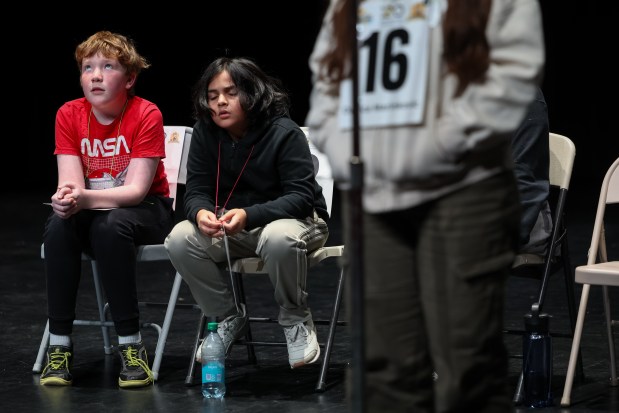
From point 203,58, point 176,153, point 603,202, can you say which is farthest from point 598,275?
point 203,58

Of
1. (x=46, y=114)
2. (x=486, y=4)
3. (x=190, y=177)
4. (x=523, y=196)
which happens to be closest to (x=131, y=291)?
(x=190, y=177)

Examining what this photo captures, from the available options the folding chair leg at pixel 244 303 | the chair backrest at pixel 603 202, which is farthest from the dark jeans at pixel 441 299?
the folding chair leg at pixel 244 303

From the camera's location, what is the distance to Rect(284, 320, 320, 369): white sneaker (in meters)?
3.65

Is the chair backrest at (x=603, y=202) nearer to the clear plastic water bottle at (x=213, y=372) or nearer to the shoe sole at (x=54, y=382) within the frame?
the clear plastic water bottle at (x=213, y=372)

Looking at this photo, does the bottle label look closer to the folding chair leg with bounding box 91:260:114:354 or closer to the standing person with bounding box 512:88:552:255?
the folding chair leg with bounding box 91:260:114:354

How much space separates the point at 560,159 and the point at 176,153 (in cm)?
146

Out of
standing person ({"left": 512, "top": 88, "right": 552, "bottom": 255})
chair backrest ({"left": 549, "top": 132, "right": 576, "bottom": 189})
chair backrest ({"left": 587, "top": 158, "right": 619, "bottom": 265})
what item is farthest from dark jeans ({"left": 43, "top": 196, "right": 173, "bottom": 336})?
chair backrest ({"left": 587, "top": 158, "right": 619, "bottom": 265})

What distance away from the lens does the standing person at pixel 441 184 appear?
1924 mm

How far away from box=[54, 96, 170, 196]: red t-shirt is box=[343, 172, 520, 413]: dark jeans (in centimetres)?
209

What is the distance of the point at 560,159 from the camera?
3820 millimetres

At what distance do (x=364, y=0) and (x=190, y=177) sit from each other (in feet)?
6.41

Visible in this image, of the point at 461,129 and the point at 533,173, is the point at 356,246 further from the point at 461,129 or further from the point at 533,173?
the point at 533,173

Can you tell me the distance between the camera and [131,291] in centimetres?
380

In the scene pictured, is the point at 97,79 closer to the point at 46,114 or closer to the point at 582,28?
the point at 582,28
